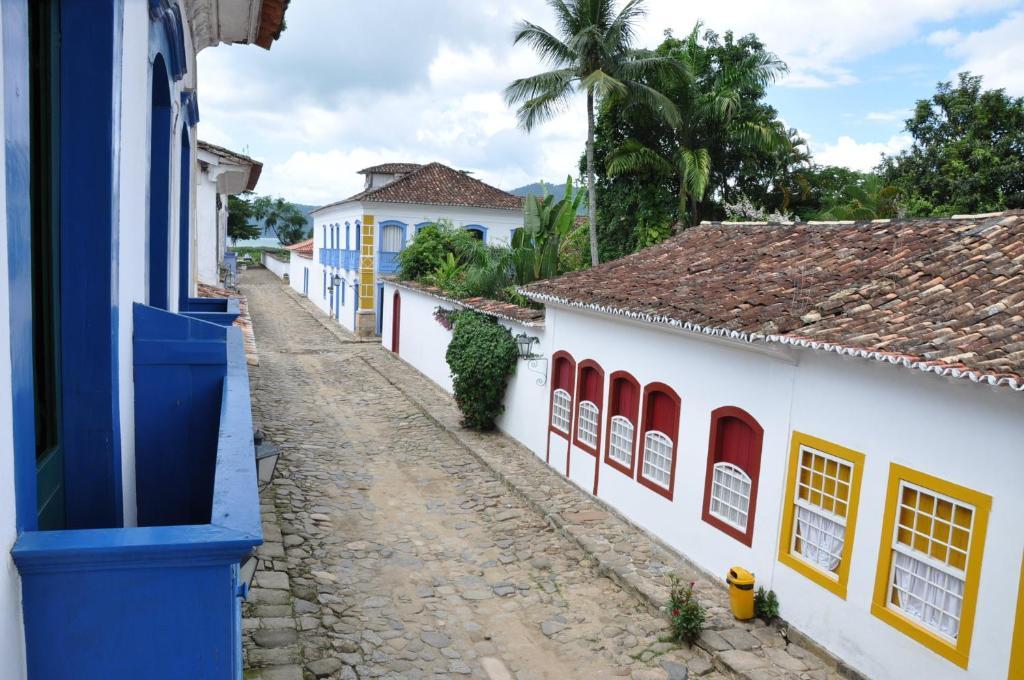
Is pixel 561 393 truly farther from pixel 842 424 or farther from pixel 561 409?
pixel 842 424

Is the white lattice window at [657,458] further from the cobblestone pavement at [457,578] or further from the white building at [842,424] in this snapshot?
the cobblestone pavement at [457,578]

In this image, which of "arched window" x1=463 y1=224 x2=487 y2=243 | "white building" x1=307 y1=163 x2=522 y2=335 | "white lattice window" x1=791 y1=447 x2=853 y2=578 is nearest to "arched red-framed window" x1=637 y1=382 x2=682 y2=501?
"white lattice window" x1=791 y1=447 x2=853 y2=578

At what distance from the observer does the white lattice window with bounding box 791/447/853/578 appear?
23.2 feet

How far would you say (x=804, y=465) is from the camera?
7.53 meters

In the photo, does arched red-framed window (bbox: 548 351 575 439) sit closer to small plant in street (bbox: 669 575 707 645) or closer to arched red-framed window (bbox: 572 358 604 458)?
arched red-framed window (bbox: 572 358 604 458)

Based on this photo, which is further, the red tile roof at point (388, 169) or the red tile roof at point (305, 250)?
the red tile roof at point (305, 250)

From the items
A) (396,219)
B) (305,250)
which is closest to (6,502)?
(396,219)

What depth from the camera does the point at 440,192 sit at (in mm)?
31078

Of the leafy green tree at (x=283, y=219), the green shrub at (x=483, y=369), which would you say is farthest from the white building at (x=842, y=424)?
the leafy green tree at (x=283, y=219)

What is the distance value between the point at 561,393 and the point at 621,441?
225 centimetres

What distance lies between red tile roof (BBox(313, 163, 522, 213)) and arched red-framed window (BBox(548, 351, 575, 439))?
59.7 feet

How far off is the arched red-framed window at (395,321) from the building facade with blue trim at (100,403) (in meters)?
21.1

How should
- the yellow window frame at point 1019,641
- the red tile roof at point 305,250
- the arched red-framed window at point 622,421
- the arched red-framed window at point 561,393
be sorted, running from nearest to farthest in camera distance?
1. the yellow window frame at point 1019,641
2. the arched red-framed window at point 622,421
3. the arched red-framed window at point 561,393
4. the red tile roof at point 305,250

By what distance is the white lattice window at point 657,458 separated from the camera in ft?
32.3
